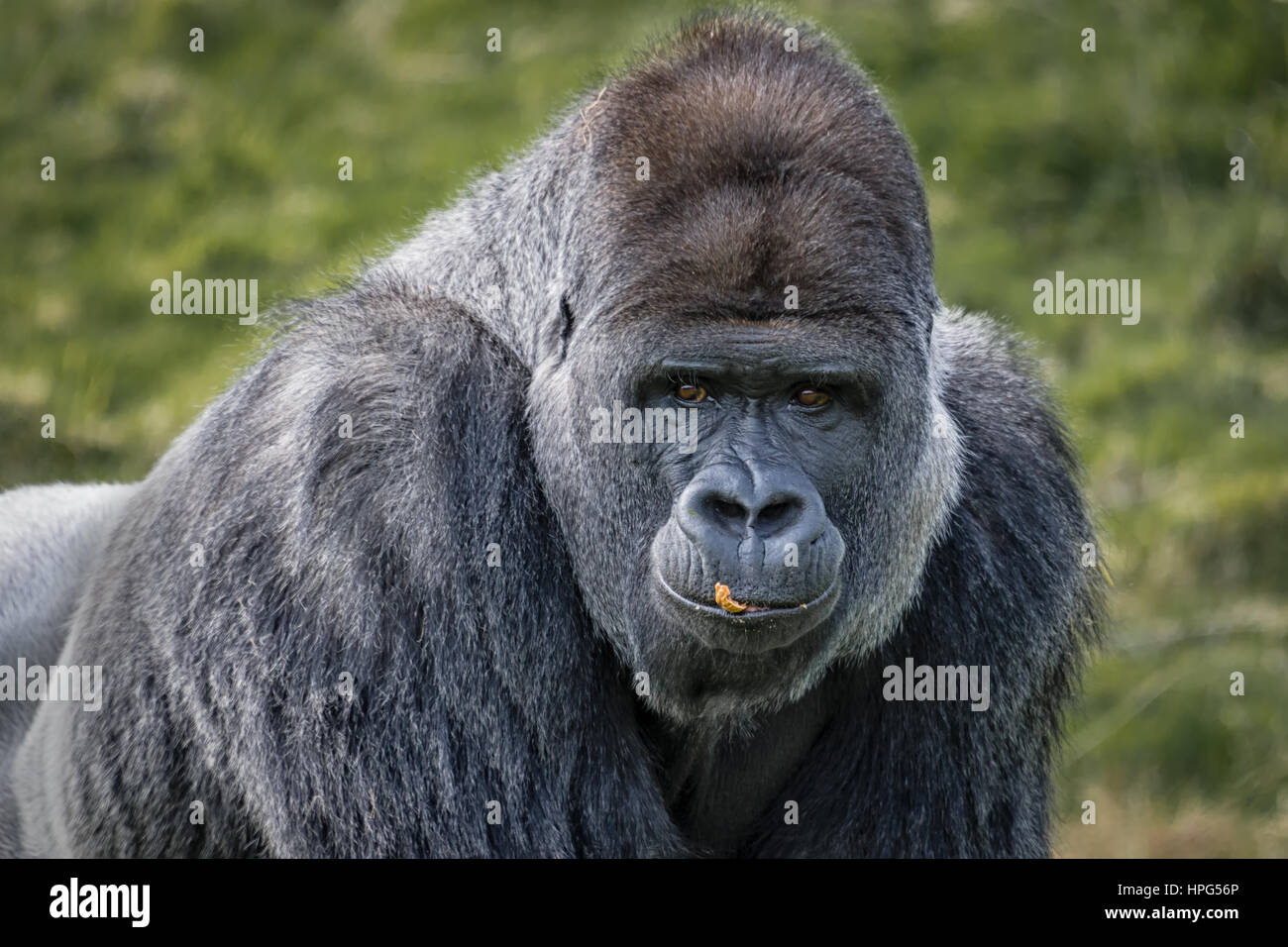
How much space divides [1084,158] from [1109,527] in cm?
350

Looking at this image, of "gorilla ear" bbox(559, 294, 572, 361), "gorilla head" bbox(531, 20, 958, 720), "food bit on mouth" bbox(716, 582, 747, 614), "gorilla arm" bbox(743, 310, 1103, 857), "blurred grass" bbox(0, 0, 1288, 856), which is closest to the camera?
"food bit on mouth" bbox(716, 582, 747, 614)

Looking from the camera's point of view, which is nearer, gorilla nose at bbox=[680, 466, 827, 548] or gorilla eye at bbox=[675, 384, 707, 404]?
gorilla nose at bbox=[680, 466, 827, 548]

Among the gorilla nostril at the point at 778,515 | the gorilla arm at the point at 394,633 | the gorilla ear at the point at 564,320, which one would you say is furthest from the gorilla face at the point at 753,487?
the gorilla arm at the point at 394,633

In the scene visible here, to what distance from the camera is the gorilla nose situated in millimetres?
4887

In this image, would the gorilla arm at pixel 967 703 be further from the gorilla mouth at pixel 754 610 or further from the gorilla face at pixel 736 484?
the gorilla mouth at pixel 754 610

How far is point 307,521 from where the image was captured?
5281 millimetres

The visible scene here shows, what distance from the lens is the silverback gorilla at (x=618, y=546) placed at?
5.14 meters

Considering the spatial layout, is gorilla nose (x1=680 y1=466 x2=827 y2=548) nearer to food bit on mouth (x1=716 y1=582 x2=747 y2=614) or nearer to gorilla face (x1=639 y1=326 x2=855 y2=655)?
gorilla face (x1=639 y1=326 x2=855 y2=655)

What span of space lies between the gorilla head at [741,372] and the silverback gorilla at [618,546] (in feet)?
0.04

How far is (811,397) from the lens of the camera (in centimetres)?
524

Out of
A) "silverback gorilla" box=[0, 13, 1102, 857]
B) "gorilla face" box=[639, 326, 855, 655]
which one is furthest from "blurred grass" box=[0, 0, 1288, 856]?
"gorilla face" box=[639, 326, 855, 655]

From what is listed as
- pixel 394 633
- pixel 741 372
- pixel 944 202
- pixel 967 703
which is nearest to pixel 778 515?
pixel 741 372
